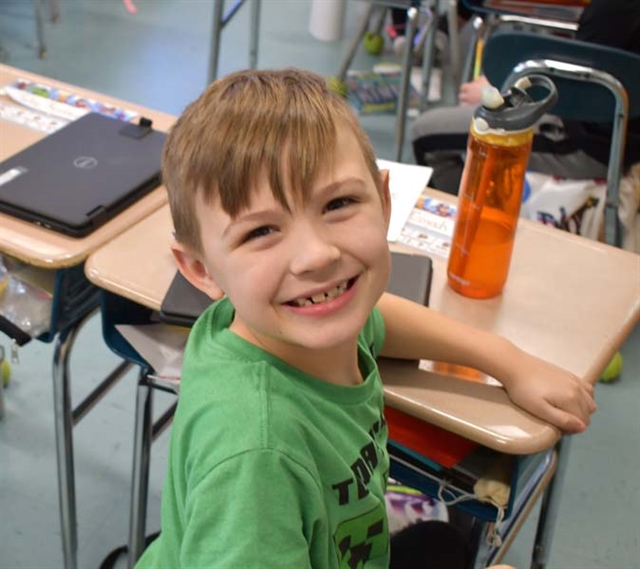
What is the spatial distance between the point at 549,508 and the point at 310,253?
0.82 metres

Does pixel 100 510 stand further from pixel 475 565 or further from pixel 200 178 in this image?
pixel 200 178

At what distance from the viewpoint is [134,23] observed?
164 inches

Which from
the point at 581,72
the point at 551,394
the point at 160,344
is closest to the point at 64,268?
the point at 160,344

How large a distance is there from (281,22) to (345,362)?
11.8 ft

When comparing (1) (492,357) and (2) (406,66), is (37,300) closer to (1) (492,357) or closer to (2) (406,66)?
(1) (492,357)

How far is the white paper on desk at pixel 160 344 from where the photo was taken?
1.29 meters

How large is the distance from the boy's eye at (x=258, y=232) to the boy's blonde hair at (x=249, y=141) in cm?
2

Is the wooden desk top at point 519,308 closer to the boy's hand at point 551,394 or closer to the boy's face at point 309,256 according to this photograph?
the boy's hand at point 551,394

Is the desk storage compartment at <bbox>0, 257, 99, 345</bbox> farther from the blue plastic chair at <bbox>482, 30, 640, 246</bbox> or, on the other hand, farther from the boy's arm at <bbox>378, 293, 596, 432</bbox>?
the blue plastic chair at <bbox>482, 30, 640, 246</bbox>

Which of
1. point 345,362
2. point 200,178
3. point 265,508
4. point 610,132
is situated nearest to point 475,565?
point 345,362

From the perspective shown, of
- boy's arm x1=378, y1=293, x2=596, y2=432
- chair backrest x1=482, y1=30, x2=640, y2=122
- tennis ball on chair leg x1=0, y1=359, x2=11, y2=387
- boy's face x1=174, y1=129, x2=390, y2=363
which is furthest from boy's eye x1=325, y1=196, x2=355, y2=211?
tennis ball on chair leg x1=0, y1=359, x2=11, y2=387

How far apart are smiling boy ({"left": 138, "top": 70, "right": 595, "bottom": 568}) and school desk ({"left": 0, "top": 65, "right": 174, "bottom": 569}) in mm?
369

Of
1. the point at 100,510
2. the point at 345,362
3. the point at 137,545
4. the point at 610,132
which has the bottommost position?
the point at 100,510

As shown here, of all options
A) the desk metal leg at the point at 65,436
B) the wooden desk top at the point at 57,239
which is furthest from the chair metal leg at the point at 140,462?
the wooden desk top at the point at 57,239
